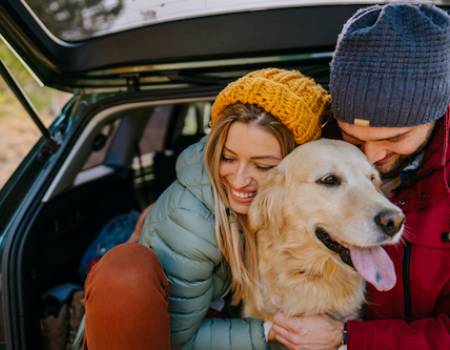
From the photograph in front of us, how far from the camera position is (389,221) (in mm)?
1567

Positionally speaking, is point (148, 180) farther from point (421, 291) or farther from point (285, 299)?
point (421, 291)

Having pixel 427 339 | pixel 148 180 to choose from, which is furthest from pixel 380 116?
pixel 148 180

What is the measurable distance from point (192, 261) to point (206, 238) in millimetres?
98

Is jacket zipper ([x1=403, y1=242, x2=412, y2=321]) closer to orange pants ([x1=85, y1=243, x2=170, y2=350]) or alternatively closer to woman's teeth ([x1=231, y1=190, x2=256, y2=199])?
woman's teeth ([x1=231, y1=190, x2=256, y2=199])

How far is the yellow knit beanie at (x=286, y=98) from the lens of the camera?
171 centimetres

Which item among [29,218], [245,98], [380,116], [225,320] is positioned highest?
[245,98]

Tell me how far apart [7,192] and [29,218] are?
18 cm

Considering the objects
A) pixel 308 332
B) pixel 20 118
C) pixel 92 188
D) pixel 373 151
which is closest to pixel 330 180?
pixel 373 151

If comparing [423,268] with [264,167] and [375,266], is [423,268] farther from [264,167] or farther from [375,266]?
[264,167]

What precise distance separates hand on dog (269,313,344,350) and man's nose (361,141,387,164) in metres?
0.64

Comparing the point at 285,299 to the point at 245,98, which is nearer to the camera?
the point at 245,98

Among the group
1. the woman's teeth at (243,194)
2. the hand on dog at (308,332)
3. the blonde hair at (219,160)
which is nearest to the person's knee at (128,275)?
the blonde hair at (219,160)

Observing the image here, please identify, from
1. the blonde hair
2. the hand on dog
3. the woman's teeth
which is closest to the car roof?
the blonde hair

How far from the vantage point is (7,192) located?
7.48 feet
